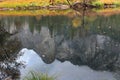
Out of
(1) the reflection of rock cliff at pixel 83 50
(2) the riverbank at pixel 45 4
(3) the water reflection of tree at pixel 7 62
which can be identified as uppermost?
(3) the water reflection of tree at pixel 7 62

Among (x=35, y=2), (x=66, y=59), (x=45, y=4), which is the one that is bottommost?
(x=45, y=4)

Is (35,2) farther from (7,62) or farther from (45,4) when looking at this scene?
(7,62)

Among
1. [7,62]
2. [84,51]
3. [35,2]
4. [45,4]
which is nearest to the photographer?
[7,62]

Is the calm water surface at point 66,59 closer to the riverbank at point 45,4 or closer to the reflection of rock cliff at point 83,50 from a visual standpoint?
the reflection of rock cliff at point 83,50

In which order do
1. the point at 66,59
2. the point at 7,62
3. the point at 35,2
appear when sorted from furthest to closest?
the point at 35,2 < the point at 66,59 < the point at 7,62

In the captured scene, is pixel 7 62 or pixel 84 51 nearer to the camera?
pixel 7 62

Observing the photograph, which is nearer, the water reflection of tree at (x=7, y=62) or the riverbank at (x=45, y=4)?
the water reflection of tree at (x=7, y=62)

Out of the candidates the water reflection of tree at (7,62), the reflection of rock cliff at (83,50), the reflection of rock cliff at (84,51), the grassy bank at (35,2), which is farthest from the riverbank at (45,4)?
the water reflection of tree at (7,62)

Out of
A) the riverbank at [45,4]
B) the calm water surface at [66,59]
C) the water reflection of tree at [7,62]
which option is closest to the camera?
the water reflection of tree at [7,62]

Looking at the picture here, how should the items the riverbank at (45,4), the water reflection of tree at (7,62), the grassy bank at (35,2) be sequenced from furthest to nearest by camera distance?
the grassy bank at (35,2), the riverbank at (45,4), the water reflection of tree at (7,62)

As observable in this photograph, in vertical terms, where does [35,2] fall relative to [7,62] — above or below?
below

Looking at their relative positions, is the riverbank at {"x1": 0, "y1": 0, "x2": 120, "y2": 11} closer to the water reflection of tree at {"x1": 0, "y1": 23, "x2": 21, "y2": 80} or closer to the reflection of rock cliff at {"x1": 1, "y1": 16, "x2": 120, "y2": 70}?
the reflection of rock cliff at {"x1": 1, "y1": 16, "x2": 120, "y2": 70}

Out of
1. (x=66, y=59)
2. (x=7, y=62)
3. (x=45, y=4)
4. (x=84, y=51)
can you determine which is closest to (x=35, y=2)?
(x=45, y=4)

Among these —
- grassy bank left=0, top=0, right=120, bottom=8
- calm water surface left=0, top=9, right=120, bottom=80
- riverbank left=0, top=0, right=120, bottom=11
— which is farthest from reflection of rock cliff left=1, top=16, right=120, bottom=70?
grassy bank left=0, top=0, right=120, bottom=8
